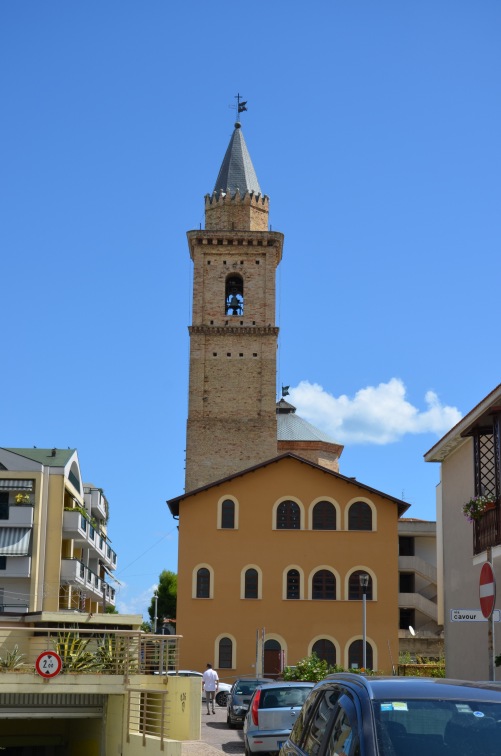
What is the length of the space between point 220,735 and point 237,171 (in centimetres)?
5401

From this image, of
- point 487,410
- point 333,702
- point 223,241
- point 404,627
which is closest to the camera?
point 333,702

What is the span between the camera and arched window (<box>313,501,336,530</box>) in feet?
154

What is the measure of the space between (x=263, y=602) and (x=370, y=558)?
5078 millimetres

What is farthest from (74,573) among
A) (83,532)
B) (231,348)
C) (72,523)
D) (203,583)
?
(231,348)

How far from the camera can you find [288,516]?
4712 cm

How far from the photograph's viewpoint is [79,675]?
821 inches

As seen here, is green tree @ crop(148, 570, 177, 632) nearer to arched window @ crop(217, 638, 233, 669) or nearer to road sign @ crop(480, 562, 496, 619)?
arched window @ crop(217, 638, 233, 669)

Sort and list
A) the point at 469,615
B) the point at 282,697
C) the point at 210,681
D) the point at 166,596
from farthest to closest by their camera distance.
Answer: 1. the point at 166,596
2. the point at 210,681
3. the point at 282,697
4. the point at 469,615

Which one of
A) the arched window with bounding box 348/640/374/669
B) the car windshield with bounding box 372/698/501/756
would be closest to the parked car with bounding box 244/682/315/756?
the car windshield with bounding box 372/698/501/756

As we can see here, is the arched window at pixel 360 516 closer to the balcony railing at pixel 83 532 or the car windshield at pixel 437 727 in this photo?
the balcony railing at pixel 83 532

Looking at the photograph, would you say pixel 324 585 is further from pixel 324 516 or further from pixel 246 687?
pixel 246 687

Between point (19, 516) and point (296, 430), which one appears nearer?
point (19, 516)

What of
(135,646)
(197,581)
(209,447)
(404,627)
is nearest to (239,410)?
(209,447)

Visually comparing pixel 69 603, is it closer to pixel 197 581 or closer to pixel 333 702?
pixel 197 581
